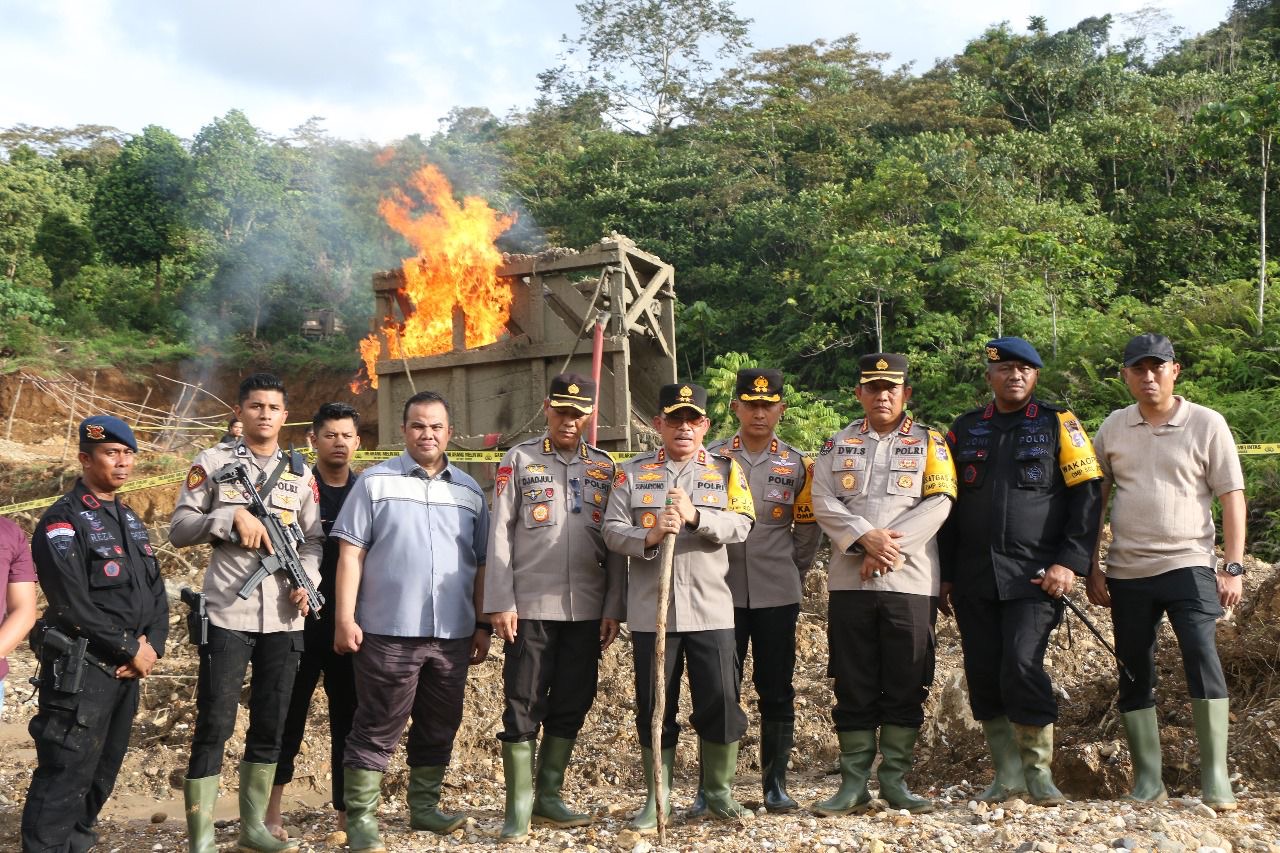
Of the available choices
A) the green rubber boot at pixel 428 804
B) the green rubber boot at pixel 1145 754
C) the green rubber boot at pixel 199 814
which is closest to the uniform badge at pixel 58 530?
the green rubber boot at pixel 199 814

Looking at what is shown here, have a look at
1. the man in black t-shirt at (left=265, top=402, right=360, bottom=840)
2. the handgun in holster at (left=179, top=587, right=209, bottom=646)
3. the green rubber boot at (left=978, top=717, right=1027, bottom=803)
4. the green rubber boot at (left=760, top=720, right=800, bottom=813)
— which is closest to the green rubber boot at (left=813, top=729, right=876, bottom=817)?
the green rubber boot at (left=760, top=720, right=800, bottom=813)

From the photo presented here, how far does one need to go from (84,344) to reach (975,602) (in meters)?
23.7

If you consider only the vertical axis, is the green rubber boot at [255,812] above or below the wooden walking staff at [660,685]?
below

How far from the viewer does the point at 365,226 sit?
25.2m

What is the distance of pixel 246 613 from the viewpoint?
4586mm

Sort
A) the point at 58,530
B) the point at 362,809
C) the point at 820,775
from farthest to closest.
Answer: the point at 820,775 < the point at 362,809 < the point at 58,530

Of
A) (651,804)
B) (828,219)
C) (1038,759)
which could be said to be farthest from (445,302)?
(828,219)

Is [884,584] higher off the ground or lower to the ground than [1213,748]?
higher

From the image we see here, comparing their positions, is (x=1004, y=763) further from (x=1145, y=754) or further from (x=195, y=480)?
(x=195, y=480)

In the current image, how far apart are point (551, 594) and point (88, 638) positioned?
5.96 feet

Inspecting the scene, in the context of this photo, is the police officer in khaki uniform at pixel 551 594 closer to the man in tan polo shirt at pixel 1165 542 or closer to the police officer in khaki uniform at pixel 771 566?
the police officer in khaki uniform at pixel 771 566

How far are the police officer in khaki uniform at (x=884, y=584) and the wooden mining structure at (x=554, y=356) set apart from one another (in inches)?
201

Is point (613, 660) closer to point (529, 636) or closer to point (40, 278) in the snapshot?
point (529, 636)

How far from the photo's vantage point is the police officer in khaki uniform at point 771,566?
16.5 feet
